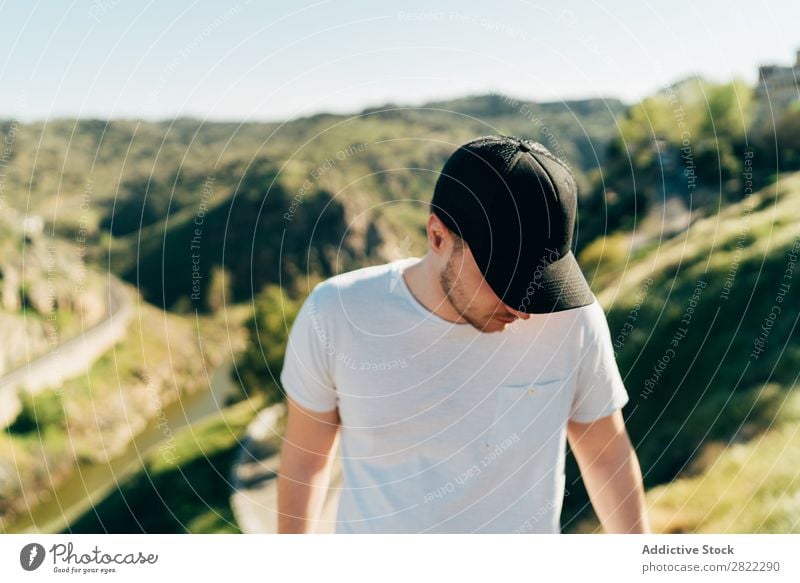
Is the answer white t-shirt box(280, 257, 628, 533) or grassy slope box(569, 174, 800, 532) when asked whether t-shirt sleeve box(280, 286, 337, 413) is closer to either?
white t-shirt box(280, 257, 628, 533)

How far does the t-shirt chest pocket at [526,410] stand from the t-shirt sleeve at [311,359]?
0.41m

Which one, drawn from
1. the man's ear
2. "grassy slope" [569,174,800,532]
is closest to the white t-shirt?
the man's ear

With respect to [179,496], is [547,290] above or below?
above

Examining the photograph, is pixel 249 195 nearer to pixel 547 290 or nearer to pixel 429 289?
pixel 429 289

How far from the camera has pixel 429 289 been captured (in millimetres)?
1581

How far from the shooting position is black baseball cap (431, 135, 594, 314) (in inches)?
56.5

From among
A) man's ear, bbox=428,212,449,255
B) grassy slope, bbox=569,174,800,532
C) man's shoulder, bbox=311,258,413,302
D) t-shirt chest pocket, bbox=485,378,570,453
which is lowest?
grassy slope, bbox=569,174,800,532

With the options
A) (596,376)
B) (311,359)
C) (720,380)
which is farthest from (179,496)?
(596,376)

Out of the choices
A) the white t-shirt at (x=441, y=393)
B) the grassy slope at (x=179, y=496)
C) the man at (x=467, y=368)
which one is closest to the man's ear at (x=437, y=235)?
the man at (x=467, y=368)

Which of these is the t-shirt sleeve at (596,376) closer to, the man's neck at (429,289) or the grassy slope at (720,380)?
the man's neck at (429,289)

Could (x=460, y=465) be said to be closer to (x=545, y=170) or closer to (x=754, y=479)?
(x=545, y=170)

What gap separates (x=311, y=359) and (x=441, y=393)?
324 mm

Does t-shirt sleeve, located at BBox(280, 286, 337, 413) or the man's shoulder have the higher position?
the man's shoulder

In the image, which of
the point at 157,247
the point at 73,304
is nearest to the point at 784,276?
the point at 73,304
